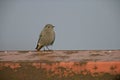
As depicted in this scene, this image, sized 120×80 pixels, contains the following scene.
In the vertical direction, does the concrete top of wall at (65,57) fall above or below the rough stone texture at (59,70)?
above

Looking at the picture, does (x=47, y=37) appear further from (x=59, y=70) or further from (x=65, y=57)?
(x=59, y=70)

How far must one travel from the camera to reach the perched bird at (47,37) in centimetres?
671

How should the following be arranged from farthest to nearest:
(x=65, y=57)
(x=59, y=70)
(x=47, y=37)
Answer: (x=47, y=37) < (x=65, y=57) < (x=59, y=70)

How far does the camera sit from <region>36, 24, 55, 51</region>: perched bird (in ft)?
22.0

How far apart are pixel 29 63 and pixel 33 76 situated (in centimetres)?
9

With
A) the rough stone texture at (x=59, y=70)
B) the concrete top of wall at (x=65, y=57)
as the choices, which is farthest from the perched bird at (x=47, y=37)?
the rough stone texture at (x=59, y=70)

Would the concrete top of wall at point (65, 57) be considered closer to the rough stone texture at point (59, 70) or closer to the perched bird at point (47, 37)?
the rough stone texture at point (59, 70)

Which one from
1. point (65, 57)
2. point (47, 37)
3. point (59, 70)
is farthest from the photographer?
point (47, 37)

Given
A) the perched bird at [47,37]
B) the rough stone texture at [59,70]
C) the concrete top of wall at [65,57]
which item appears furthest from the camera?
the perched bird at [47,37]

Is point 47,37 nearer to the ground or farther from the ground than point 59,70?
farther from the ground

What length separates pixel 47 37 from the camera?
265 inches

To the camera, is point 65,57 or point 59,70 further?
point 65,57

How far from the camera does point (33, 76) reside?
5.69ft

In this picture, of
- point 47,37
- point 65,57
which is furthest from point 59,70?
point 47,37
